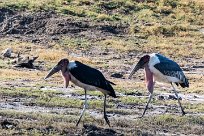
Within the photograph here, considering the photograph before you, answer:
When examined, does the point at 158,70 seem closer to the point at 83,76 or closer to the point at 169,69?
the point at 169,69

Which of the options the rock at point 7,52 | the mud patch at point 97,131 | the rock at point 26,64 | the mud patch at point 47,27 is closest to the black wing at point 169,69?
the mud patch at point 97,131

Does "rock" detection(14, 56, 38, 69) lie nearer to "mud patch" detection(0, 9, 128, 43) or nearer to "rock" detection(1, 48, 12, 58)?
"rock" detection(1, 48, 12, 58)

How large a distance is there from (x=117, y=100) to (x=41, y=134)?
14.7 feet

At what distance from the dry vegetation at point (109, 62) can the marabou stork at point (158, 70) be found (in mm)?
641

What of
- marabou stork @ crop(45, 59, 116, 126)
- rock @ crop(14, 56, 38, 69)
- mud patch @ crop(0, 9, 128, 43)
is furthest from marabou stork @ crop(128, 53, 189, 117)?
mud patch @ crop(0, 9, 128, 43)

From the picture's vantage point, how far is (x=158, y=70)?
41.5 feet

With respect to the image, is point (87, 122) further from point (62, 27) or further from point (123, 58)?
point (62, 27)

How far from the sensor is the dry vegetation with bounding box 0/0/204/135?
38.2 feet

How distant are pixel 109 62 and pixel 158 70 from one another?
33.8 feet

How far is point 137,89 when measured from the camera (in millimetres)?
16875

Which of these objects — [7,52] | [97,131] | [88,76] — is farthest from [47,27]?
[97,131]

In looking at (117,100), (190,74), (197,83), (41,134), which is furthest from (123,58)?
(41,134)

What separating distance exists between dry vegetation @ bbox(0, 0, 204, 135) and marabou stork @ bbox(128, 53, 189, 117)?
0.64 meters

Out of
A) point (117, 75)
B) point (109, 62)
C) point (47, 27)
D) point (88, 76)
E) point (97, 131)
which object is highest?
point (88, 76)
